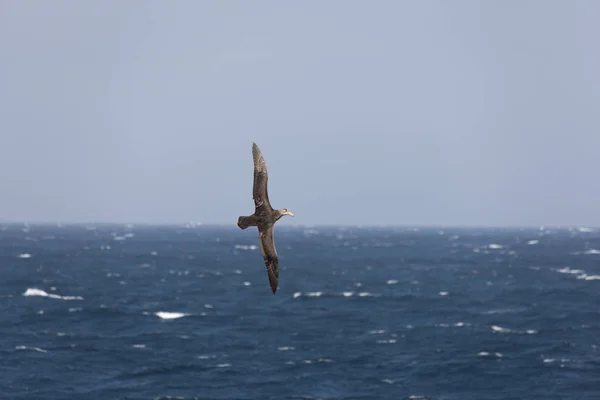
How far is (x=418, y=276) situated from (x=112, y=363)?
108 metres

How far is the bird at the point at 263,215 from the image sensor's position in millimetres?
20172

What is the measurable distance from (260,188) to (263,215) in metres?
0.78

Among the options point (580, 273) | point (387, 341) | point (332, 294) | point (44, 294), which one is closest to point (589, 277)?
point (580, 273)

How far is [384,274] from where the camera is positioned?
18888 centimetres

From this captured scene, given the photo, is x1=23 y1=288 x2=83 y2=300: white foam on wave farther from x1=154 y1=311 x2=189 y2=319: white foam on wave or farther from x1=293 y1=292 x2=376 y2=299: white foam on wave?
x1=293 y1=292 x2=376 y2=299: white foam on wave

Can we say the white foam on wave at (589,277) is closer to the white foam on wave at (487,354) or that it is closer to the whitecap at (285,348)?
the white foam on wave at (487,354)

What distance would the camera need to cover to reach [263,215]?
20.3 metres

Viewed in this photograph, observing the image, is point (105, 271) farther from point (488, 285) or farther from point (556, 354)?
point (556, 354)

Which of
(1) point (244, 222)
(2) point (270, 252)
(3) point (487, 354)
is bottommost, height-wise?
(3) point (487, 354)

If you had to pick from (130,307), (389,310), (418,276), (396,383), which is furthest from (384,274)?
(396,383)

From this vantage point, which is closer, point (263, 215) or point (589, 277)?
point (263, 215)

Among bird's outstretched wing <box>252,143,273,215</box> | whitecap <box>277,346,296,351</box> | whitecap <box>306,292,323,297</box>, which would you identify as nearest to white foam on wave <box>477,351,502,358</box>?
whitecap <box>277,346,296,351</box>

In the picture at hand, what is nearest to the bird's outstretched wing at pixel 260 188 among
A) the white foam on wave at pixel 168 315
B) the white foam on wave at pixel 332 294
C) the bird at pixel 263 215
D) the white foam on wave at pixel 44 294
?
the bird at pixel 263 215

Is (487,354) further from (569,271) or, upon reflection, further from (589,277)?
(569,271)
